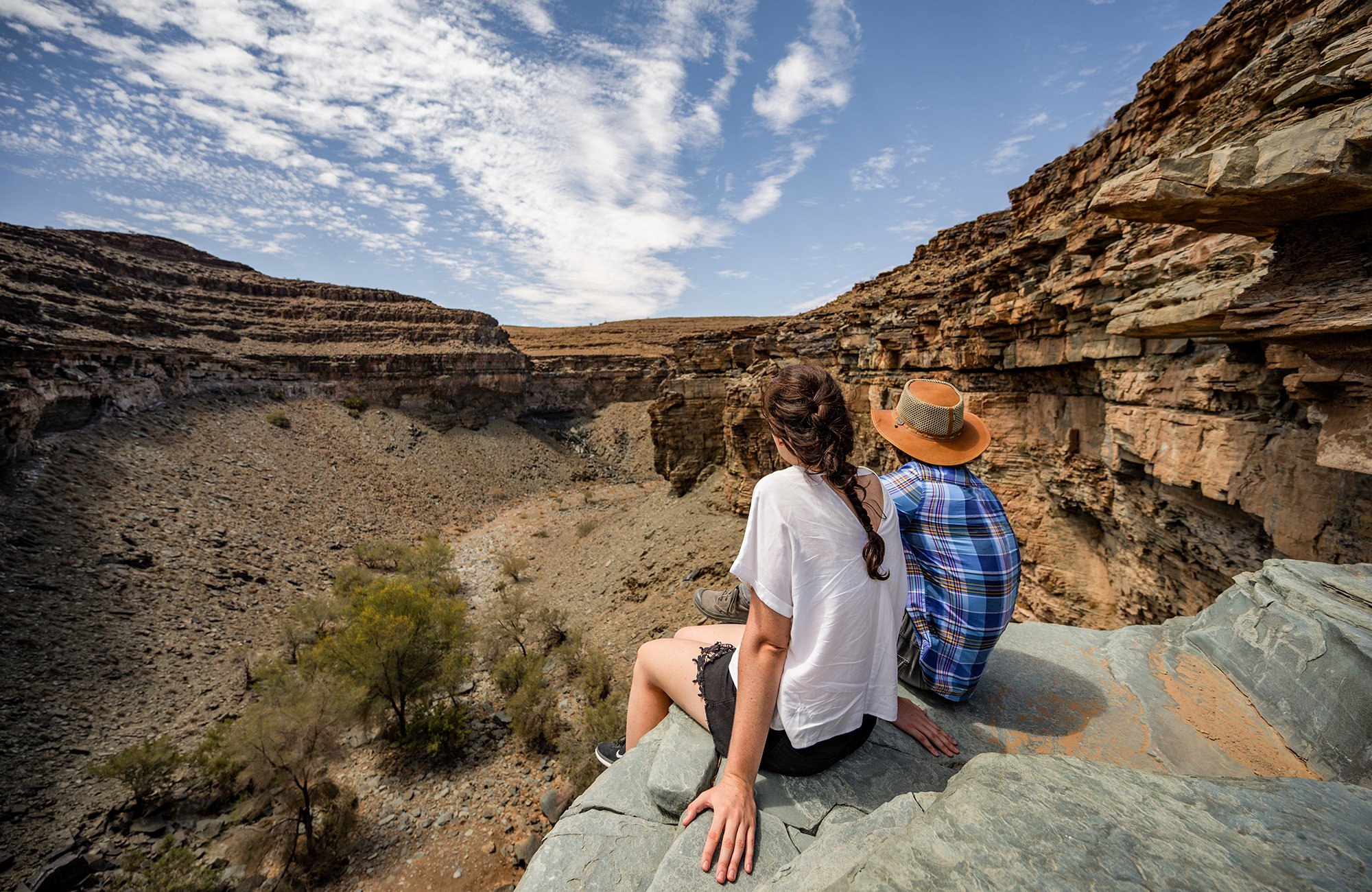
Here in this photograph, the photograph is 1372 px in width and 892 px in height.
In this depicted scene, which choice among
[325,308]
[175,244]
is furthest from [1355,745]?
[175,244]

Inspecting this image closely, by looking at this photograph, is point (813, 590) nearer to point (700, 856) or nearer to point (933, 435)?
point (700, 856)

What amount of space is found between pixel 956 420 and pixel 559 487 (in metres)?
29.3

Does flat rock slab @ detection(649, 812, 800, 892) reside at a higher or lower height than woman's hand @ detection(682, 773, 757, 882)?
lower

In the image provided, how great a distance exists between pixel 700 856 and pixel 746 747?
34cm

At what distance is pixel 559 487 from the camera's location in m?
30.2

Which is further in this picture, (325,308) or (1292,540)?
(325,308)

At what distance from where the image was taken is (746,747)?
1.73 meters

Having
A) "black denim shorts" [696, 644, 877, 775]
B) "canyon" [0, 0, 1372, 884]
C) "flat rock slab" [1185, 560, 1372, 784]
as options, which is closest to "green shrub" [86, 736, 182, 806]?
"canyon" [0, 0, 1372, 884]

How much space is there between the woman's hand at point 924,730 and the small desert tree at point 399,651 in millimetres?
9519

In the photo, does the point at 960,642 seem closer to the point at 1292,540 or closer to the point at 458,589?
the point at 1292,540

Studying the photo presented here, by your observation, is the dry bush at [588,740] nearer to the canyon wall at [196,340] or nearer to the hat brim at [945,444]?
the hat brim at [945,444]

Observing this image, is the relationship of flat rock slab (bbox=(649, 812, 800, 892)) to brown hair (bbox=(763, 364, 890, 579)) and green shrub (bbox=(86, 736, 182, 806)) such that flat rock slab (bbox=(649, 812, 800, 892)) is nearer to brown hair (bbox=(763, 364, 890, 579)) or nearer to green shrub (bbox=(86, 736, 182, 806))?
brown hair (bbox=(763, 364, 890, 579))

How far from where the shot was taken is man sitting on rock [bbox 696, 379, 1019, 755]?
7.40 feet

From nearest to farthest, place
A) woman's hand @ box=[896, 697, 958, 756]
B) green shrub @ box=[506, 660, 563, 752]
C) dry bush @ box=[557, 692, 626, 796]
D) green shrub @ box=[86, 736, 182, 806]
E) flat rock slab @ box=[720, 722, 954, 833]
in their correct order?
1. flat rock slab @ box=[720, 722, 954, 833]
2. woman's hand @ box=[896, 697, 958, 756]
3. green shrub @ box=[86, 736, 182, 806]
4. dry bush @ box=[557, 692, 626, 796]
5. green shrub @ box=[506, 660, 563, 752]
